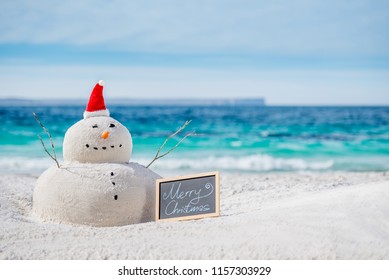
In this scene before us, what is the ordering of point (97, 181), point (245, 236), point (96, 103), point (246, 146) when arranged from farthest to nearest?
point (246, 146), point (96, 103), point (97, 181), point (245, 236)

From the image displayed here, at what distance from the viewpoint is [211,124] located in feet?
65.0

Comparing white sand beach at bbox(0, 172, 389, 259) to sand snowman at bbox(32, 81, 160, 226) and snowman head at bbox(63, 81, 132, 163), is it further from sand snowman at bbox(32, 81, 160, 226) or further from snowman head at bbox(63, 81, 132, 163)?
snowman head at bbox(63, 81, 132, 163)

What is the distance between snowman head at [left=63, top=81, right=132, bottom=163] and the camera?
3.16m

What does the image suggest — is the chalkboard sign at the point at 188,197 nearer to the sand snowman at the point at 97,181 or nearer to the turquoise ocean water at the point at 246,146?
the sand snowman at the point at 97,181

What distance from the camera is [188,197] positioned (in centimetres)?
308

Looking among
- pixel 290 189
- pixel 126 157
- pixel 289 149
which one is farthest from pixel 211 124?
pixel 126 157

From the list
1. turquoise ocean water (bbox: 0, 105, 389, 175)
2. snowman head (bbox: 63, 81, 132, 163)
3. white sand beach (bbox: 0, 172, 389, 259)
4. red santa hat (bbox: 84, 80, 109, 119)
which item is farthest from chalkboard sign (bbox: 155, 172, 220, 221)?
turquoise ocean water (bbox: 0, 105, 389, 175)

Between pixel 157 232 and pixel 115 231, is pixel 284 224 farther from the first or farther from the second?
pixel 115 231

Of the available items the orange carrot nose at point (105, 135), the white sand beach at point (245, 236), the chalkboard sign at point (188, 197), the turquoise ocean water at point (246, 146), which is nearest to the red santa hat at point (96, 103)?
the orange carrot nose at point (105, 135)

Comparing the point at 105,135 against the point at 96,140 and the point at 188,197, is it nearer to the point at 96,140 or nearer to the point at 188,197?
the point at 96,140

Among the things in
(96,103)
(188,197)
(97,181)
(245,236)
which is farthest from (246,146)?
(245,236)

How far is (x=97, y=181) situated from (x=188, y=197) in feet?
1.87

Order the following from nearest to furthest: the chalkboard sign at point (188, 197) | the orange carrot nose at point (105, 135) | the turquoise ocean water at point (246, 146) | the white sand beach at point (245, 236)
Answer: the white sand beach at point (245, 236) → the chalkboard sign at point (188, 197) → the orange carrot nose at point (105, 135) → the turquoise ocean water at point (246, 146)

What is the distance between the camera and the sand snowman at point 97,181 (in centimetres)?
304
